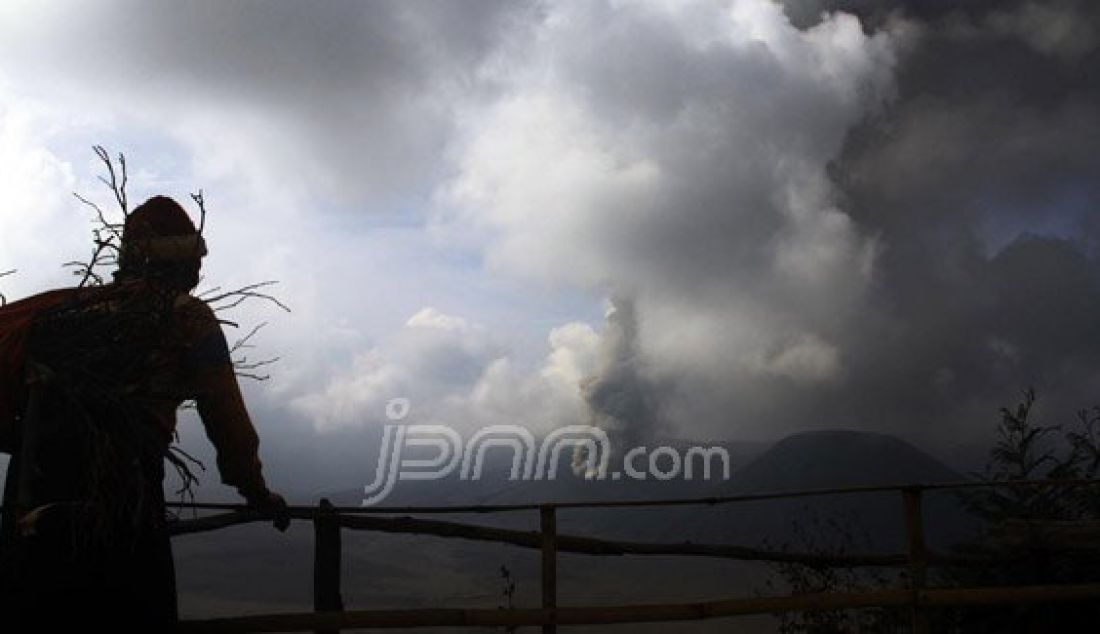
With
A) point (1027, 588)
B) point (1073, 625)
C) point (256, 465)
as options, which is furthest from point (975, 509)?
point (256, 465)

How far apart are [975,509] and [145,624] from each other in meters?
7.79

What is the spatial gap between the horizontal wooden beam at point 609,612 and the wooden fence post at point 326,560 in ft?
0.48

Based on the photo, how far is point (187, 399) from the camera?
4.00m

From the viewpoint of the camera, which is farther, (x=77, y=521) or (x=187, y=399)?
(x=187, y=399)

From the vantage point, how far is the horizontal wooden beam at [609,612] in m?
4.30

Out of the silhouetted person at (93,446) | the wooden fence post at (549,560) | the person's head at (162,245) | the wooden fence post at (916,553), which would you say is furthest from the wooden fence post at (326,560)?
the wooden fence post at (916,553)

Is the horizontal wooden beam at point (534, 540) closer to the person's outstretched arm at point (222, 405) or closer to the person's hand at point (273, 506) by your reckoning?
the person's hand at point (273, 506)

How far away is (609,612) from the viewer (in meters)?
4.85

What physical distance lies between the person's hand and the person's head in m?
1.04

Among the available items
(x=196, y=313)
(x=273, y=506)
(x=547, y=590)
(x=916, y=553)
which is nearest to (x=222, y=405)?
(x=196, y=313)

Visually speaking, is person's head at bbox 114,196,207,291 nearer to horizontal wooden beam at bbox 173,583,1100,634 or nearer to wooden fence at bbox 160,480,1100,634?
wooden fence at bbox 160,480,1100,634

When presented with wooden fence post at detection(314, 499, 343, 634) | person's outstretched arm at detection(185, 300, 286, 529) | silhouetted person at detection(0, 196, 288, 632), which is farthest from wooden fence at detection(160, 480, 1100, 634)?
silhouetted person at detection(0, 196, 288, 632)

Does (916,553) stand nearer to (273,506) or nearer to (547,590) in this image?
(547,590)

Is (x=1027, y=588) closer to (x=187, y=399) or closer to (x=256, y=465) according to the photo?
(x=256, y=465)
